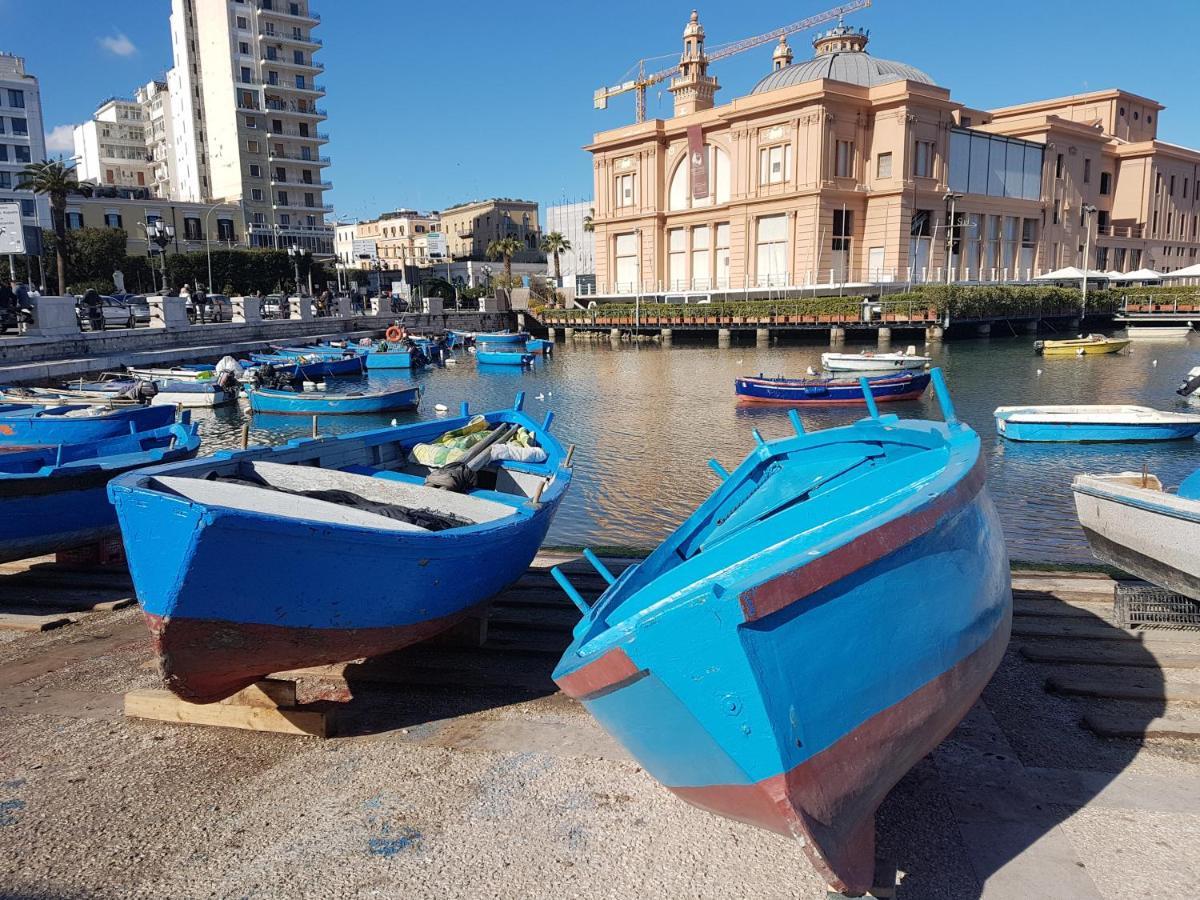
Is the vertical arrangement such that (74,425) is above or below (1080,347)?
above

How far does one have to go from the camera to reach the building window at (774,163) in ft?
193

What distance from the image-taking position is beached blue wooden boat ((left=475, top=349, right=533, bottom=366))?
145 feet

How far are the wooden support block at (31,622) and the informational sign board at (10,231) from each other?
31974mm

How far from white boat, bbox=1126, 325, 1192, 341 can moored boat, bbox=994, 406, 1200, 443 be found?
124 ft

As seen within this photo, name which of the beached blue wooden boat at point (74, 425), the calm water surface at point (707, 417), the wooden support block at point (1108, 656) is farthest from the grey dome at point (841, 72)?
the wooden support block at point (1108, 656)

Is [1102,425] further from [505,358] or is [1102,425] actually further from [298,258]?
[298,258]

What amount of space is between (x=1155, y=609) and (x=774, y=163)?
57.7 meters

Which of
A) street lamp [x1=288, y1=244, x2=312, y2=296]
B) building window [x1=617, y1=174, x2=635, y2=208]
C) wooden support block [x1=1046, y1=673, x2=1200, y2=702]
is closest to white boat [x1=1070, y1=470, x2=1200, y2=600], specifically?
wooden support block [x1=1046, y1=673, x2=1200, y2=702]

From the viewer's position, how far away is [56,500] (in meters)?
8.62

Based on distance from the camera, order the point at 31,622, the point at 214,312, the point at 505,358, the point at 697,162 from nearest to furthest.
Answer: the point at 31,622 → the point at 505,358 → the point at 214,312 → the point at 697,162

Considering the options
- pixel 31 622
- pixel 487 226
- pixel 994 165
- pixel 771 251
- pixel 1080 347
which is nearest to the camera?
pixel 31 622

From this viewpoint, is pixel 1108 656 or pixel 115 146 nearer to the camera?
pixel 1108 656

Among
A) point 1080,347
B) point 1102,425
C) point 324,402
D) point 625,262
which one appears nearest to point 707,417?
point 1102,425

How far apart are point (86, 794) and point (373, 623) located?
188 cm
